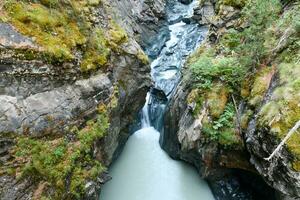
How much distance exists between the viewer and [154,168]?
445 inches

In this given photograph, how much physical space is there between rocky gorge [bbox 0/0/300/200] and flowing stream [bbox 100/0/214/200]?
534 mm

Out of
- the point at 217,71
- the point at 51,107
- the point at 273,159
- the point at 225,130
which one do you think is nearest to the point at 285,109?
the point at 273,159

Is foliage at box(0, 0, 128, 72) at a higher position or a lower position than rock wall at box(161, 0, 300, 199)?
higher

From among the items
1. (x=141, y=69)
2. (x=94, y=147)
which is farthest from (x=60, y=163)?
(x=141, y=69)

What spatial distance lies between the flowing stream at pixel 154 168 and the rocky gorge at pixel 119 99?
1.75 ft

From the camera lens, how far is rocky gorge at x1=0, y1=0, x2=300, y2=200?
6.52m

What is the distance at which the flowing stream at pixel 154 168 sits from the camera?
33.7 feet

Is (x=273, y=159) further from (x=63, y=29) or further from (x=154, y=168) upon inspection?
(x=63, y=29)

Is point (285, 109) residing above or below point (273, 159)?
above

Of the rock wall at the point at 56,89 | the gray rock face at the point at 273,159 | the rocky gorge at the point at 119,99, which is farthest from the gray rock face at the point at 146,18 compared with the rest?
the gray rock face at the point at 273,159

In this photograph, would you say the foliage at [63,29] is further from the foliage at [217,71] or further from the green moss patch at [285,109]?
the green moss patch at [285,109]

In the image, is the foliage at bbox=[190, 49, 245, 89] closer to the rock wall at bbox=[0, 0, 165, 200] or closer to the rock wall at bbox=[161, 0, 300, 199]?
the rock wall at bbox=[161, 0, 300, 199]

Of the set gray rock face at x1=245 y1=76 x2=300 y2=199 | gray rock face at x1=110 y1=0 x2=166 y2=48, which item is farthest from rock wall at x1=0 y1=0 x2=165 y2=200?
gray rock face at x1=110 y1=0 x2=166 y2=48

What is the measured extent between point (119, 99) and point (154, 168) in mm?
3166
